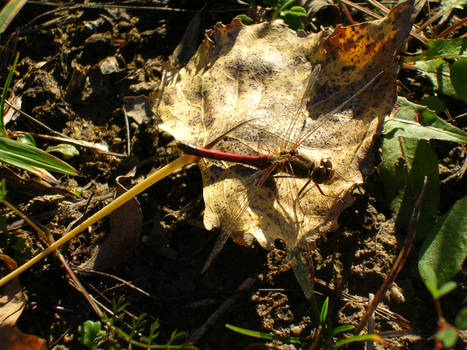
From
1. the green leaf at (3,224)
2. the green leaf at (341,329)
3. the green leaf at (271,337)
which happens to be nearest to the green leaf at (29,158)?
the green leaf at (3,224)

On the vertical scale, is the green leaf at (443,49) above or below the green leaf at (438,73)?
above

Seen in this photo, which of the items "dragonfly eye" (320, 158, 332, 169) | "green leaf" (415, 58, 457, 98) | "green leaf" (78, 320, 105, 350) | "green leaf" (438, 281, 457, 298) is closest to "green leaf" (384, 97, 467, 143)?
"green leaf" (415, 58, 457, 98)

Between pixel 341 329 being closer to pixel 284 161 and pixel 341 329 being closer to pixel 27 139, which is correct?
pixel 284 161

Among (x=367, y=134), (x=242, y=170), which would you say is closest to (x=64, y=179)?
(x=242, y=170)

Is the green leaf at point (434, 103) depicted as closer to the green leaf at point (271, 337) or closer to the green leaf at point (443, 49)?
the green leaf at point (443, 49)

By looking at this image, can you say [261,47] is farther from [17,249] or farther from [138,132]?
[17,249]

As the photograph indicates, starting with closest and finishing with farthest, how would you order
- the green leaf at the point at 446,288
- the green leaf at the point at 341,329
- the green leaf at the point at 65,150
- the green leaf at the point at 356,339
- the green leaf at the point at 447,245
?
the green leaf at the point at 446,288 → the green leaf at the point at 356,339 → the green leaf at the point at 341,329 → the green leaf at the point at 447,245 → the green leaf at the point at 65,150

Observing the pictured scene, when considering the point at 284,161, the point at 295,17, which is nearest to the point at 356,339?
the point at 284,161
